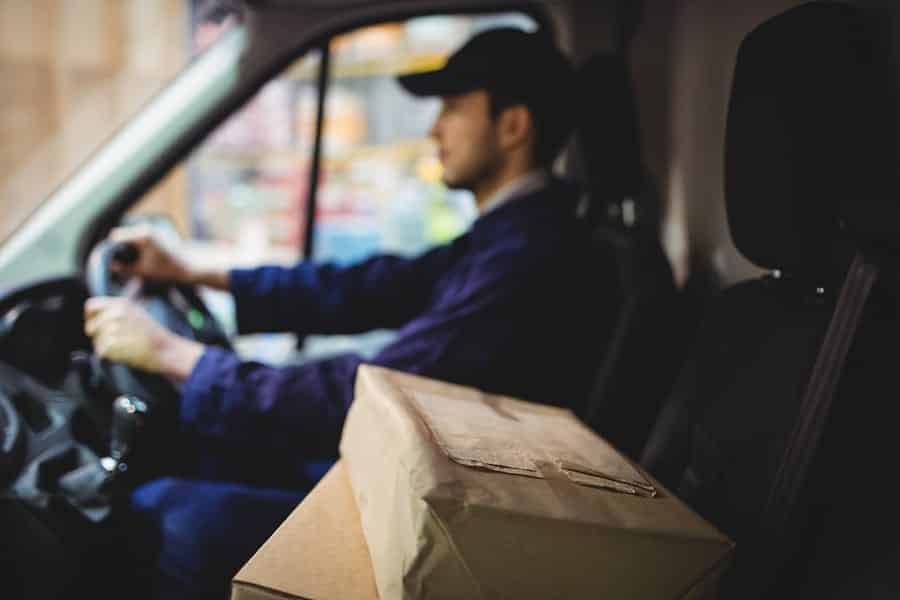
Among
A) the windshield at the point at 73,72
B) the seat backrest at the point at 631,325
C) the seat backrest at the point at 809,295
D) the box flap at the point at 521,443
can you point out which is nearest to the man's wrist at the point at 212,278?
the windshield at the point at 73,72

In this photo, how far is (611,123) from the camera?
150 centimetres

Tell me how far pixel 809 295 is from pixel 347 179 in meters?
2.40

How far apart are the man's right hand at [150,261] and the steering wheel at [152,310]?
0.04 feet

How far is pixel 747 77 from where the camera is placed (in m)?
0.88

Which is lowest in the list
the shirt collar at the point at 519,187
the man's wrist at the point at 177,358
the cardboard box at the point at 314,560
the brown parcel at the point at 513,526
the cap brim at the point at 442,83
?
the man's wrist at the point at 177,358

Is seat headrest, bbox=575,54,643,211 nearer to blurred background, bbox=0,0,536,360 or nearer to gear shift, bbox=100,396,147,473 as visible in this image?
blurred background, bbox=0,0,536,360

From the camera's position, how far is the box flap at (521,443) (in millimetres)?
700

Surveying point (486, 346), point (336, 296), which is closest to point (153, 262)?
point (336, 296)

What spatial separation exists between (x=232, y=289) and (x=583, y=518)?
1.28 m

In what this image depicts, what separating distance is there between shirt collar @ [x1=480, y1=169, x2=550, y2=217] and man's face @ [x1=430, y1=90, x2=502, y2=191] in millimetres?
53

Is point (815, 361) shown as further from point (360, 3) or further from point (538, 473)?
point (360, 3)

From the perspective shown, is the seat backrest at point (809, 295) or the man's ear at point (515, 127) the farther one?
the man's ear at point (515, 127)

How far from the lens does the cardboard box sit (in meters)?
0.63

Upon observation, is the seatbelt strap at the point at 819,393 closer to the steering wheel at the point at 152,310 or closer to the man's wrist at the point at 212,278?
the steering wheel at the point at 152,310
